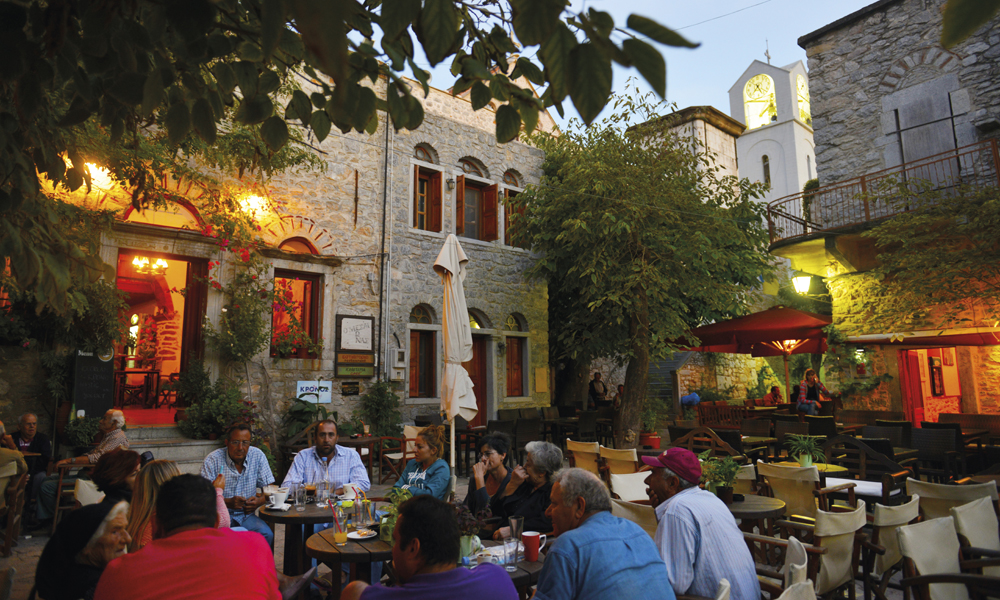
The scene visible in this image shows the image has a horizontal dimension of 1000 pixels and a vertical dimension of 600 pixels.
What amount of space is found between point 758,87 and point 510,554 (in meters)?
29.5

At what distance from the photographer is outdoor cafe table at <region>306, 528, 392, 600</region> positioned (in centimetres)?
302

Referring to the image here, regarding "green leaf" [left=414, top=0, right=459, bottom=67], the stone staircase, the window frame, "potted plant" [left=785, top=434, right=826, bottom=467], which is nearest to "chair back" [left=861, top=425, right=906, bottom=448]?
"potted plant" [left=785, top=434, right=826, bottom=467]

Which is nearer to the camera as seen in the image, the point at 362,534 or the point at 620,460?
the point at 362,534

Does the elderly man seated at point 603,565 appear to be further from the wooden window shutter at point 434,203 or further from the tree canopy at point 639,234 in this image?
the wooden window shutter at point 434,203

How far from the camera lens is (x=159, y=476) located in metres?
2.85

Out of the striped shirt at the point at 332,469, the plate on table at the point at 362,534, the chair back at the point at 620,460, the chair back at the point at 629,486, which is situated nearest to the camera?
the plate on table at the point at 362,534

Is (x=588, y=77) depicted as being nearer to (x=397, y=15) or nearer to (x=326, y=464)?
(x=397, y=15)

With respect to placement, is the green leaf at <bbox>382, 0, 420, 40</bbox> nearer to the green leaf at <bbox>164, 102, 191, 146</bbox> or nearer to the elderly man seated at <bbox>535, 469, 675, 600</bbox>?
the green leaf at <bbox>164, 102, 191, 146</bbox>

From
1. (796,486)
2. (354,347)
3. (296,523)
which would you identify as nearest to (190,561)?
(296,523)

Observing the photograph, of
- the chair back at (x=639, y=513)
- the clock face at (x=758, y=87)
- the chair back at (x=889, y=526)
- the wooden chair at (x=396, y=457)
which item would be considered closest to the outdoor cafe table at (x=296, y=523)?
the chair back at (x=639, y=513)

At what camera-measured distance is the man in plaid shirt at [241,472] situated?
421 centimetres

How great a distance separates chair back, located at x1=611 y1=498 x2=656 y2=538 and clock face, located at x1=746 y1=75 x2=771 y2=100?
28.2 metres

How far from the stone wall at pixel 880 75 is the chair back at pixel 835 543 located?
10294mm

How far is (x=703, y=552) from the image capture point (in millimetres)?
2594
